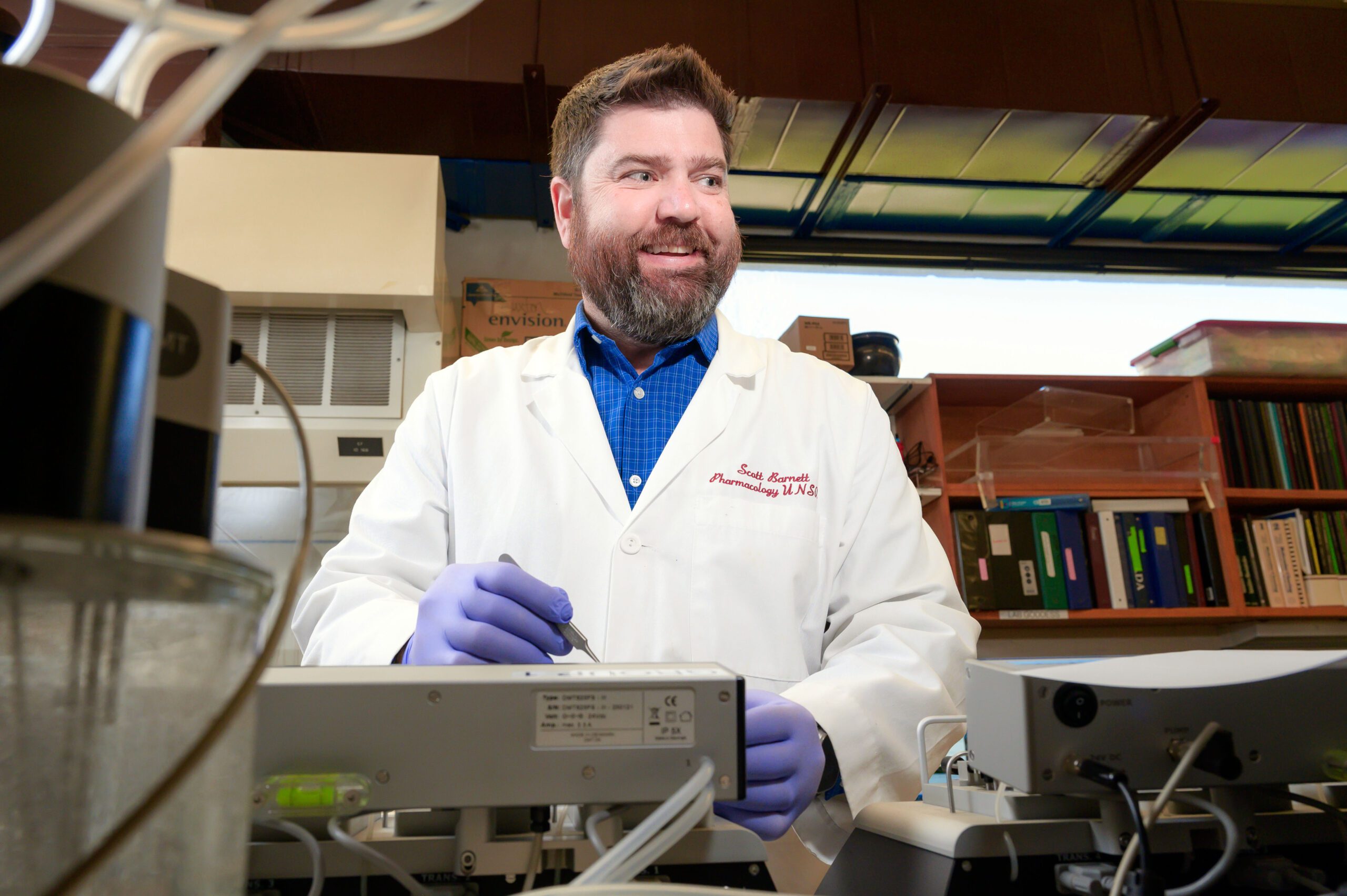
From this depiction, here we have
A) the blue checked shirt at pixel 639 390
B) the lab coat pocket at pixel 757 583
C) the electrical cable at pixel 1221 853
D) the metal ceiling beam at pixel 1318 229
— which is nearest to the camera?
the electrical cable at pixel 1221 853

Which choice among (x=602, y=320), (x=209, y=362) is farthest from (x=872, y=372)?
(x=209, y=362)

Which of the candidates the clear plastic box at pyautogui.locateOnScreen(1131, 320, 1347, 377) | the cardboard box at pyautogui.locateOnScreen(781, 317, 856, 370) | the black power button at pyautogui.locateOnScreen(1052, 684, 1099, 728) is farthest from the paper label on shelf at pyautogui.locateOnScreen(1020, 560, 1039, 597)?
the black power button at pyautogui.locateOnScreen(1052, 684, 1099, 728)

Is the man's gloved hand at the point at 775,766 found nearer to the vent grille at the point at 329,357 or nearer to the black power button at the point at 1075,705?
the black power button at the point at 1075,705

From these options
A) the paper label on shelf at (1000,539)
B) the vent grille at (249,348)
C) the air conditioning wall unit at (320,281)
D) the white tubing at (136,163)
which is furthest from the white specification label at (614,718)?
Answer: the paper label on shelf at (1000,539)

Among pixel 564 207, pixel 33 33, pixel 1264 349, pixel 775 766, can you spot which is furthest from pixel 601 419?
pixel 1264 349

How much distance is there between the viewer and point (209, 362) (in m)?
0.27

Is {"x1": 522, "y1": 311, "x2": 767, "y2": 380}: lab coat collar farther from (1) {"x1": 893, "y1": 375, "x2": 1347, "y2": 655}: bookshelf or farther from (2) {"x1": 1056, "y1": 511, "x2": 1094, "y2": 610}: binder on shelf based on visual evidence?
(2) {"x1": 1056, "y1": 511, "x2": 1094, "y2": 610}: binder on shelf

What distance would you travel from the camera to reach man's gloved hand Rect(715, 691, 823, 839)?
2.18 feet

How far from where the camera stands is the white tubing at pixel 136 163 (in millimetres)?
135

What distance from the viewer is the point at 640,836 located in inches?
14.2

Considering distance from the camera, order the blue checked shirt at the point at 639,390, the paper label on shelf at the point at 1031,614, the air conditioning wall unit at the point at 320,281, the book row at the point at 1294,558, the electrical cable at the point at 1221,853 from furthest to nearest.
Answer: the book row at the point at 1294,558
the paper label on shelf at the point at 1031,614
the air conditioning wall unit at the point at 320,281
the blue checked shirt at the point at 639,390
the electrical cable at the point at 1221,853

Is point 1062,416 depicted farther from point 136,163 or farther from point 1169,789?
point 136,163

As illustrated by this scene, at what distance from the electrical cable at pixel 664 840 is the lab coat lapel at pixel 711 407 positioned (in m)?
0.75

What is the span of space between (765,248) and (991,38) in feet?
3.00
